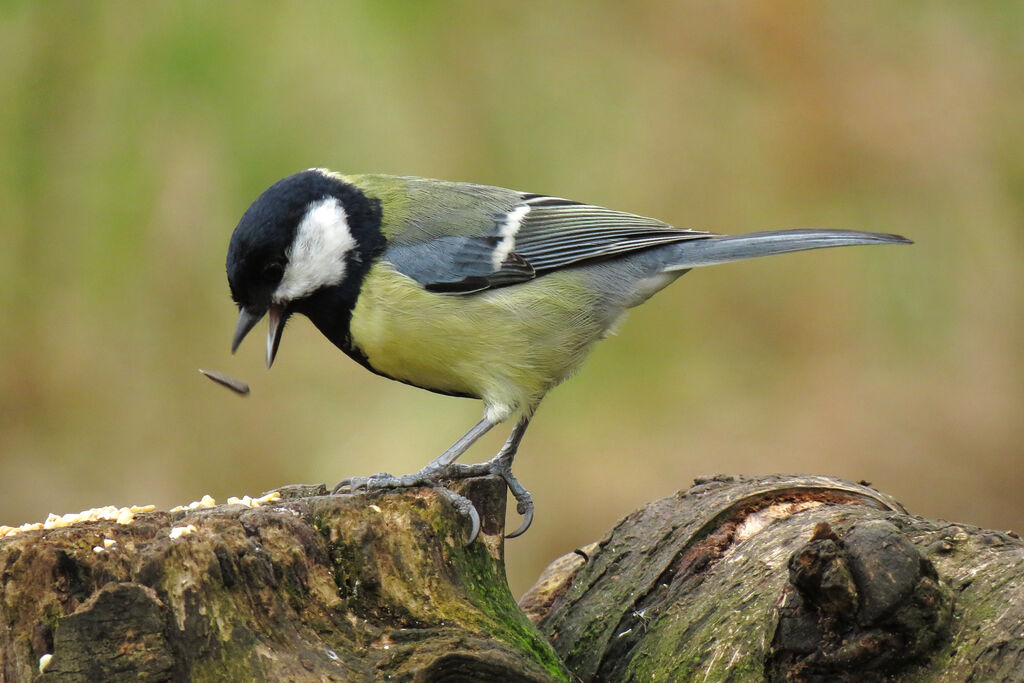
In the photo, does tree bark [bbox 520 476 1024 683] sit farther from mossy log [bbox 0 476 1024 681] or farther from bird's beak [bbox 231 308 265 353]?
bird's beak [bbox 231 308 265 353]

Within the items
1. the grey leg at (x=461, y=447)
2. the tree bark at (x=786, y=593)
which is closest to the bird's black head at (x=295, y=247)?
the grey leg at (x=461, y=447)

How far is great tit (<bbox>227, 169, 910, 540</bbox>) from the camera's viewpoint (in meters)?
2.56

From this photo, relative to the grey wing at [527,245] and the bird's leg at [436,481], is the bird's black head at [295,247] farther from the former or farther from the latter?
the bird's leg at [436,481]

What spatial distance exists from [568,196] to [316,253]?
1.51m

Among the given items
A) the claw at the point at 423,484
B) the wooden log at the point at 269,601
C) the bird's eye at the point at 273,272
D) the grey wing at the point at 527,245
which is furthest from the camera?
the grey wing at the point at 527,245

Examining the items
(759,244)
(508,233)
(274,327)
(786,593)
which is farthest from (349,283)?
(786,593)

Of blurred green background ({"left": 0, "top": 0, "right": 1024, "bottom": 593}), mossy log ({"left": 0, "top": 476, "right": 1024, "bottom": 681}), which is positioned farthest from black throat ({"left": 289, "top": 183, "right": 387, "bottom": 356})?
blurred green background ({"left": 0, "top": 0, "right": 1024, "bottom": 593})

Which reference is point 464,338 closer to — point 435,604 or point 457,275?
point 457,275

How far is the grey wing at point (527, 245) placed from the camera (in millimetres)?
2648

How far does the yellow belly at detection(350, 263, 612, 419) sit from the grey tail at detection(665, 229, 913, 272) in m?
0.45

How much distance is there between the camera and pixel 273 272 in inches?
101

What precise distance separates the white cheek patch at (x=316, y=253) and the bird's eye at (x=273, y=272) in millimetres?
11

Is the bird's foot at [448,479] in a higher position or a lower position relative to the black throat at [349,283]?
lower

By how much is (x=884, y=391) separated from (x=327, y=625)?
106 inches
